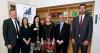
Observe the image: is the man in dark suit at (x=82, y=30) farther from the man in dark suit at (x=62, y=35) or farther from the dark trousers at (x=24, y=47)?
the dark trousers at (x=24, y=47)

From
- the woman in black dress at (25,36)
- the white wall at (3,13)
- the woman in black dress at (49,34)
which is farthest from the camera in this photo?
the white wall at (3,13)

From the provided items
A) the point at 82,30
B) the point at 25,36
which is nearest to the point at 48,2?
the point at 25,36

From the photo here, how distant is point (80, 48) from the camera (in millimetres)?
3857

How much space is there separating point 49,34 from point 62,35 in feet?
1.21

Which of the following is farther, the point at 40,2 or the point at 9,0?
the point at 40,2

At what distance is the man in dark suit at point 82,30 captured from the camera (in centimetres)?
360

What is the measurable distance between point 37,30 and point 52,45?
612 millimetres

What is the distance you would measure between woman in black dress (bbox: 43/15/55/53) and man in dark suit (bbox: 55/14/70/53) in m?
0.14

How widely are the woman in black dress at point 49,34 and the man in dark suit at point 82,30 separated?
671 millimetres

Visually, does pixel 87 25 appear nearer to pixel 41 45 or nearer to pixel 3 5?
pixel 41 45

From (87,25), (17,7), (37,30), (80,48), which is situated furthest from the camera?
(17,7)

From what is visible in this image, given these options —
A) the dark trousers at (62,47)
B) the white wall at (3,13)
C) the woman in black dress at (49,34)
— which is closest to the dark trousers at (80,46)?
the dark trousers at (62,47)

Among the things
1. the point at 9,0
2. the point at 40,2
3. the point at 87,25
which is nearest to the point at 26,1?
the point at 40,2

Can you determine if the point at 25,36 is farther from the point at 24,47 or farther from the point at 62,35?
the point at 62,35
